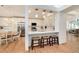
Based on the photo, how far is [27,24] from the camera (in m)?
2.21

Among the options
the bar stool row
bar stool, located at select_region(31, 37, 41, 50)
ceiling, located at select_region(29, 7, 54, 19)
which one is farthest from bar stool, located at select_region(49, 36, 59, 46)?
ceiling, located at select_region(29, 7, 54, 19)

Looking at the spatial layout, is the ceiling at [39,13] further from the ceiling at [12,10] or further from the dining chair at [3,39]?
the dining chair at [3,39]

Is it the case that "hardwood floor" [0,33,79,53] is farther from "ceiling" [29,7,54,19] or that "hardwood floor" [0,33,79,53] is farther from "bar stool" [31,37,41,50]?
"ceiling" [29,7,54,19]

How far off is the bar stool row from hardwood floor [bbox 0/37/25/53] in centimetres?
21

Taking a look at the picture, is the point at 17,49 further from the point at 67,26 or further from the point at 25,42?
the point at 67,26

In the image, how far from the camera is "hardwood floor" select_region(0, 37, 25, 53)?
7.03 ft

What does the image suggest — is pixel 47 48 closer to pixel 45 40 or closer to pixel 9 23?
pixel 45 40

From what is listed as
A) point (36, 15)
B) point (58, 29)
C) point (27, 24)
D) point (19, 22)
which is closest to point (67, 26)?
point (58, 29)

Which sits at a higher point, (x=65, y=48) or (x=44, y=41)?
(x=44, y=41)

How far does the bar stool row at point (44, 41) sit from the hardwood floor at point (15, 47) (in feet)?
0.68

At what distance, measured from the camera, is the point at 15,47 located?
2180 mm

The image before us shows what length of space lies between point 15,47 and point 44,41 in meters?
0.57

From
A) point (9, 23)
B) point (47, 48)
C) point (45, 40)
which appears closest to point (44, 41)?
point (45, 40)
